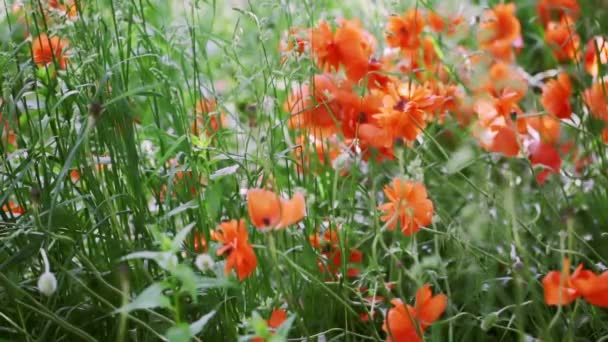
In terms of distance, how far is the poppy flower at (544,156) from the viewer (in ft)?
4.24

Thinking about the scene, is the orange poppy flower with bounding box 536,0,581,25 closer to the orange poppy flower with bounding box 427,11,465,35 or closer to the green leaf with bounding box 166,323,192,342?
the orange poppy flower with bounding box 427,11,465,35

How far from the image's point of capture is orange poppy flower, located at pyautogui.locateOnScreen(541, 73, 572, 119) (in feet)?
4.33

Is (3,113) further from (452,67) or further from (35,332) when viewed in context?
(452,67)

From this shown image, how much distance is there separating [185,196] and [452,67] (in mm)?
475

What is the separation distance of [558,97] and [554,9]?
623mm

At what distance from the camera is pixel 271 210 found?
0.92m

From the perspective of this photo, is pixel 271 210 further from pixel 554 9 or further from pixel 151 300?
pixel 554 9

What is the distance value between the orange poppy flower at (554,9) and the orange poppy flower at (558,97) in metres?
→ 0.33

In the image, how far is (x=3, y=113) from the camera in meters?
1.23

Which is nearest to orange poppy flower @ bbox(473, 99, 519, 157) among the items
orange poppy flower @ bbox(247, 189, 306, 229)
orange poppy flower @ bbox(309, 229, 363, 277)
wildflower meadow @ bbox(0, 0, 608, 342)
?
wildflower meadow @ bbox(0, 0, 608, 342)

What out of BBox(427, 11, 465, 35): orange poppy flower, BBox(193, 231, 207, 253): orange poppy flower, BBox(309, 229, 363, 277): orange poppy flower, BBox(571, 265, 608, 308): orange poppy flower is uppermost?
BBox(427, 11, 465, 35): orange poppy flower

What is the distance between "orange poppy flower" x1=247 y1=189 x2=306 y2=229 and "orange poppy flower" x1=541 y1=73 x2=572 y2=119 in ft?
1.75

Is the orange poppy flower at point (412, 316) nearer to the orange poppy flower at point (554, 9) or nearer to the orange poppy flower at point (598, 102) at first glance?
the orange poppy flower at point (598, 102)

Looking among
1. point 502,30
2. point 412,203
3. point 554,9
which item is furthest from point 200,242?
point 554,9
